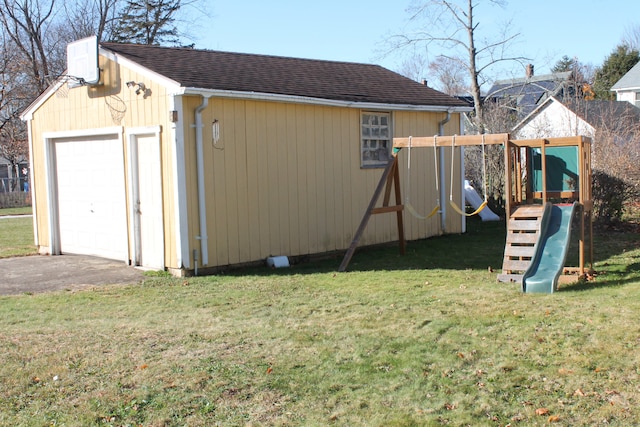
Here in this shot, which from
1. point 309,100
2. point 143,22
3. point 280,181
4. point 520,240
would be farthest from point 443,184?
point 143,22

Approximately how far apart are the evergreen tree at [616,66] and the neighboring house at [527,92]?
9.44ft

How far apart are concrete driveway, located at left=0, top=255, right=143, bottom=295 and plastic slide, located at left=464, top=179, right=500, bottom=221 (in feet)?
30.4

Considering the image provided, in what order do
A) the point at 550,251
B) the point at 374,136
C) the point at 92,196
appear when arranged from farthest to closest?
the point at 374,136, the point at 92,196, the point at 550,251

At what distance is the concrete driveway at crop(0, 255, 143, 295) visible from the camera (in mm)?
9445

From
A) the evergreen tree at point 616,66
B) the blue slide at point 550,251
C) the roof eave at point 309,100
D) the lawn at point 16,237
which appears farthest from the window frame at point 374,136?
the evergreen tree at point 616,66

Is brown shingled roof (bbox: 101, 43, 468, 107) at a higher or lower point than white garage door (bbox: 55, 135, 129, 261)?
higher

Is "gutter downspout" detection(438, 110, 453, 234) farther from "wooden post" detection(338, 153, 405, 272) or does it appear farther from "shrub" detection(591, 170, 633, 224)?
"shrub" detection(591, 170, 633, 224)

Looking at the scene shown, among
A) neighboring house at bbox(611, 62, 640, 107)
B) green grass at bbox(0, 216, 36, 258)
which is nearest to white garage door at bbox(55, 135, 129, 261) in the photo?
green grass at bbox(0, 216, 36, 258)

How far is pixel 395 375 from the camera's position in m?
5.28

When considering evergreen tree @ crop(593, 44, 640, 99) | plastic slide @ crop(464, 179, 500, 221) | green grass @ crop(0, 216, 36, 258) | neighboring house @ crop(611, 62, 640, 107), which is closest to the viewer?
green grass @ crop(0, 216, 36, 258)

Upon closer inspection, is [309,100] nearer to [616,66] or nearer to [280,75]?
[280,75]

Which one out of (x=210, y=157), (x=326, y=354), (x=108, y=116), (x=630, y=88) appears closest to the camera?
(x=326, y=354)

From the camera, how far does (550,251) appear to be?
339 inches

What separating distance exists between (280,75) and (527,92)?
29.7 metres
